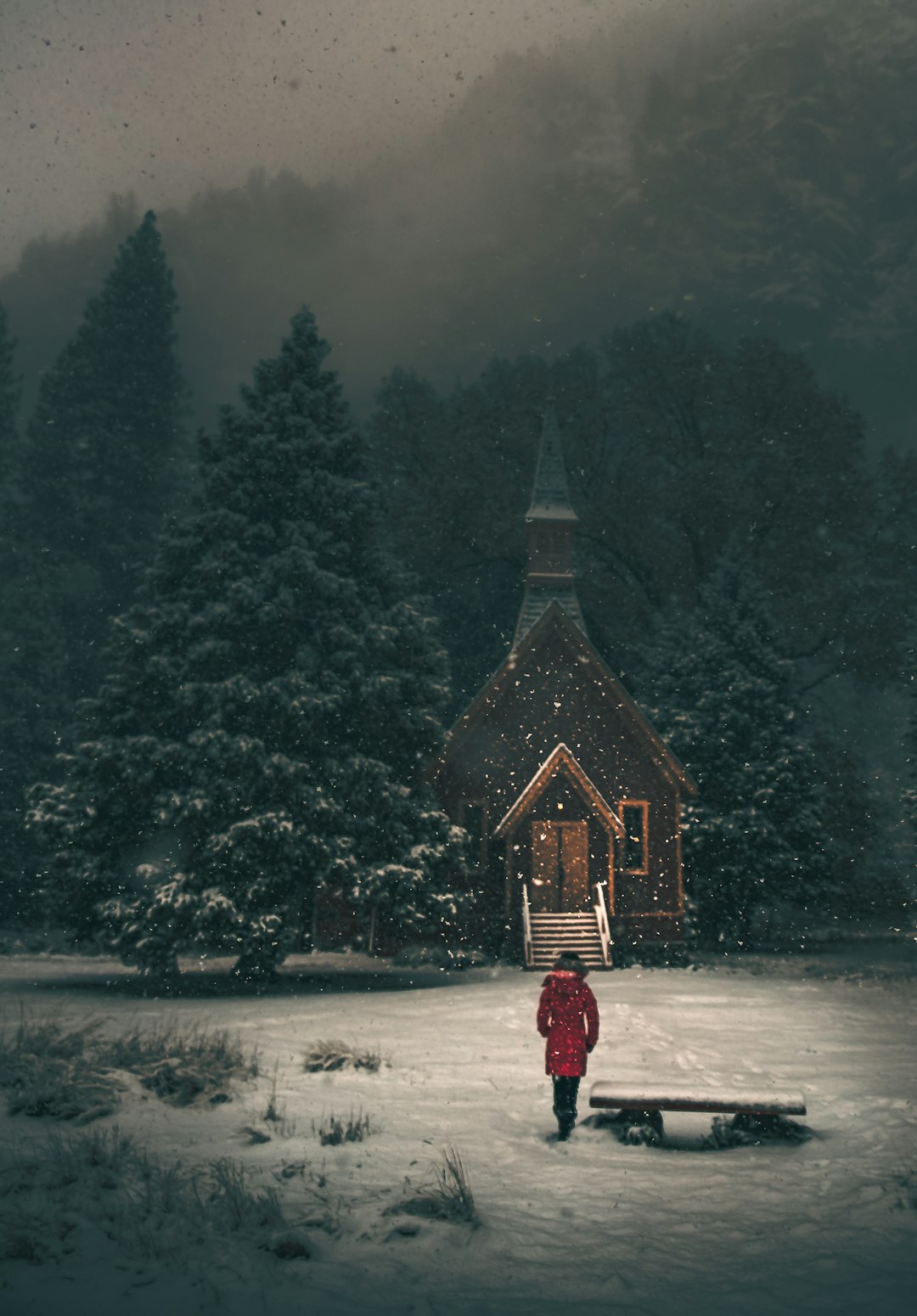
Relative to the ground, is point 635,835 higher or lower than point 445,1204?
higher

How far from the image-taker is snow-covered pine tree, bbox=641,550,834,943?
1351 inches

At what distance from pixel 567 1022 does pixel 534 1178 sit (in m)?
1.78

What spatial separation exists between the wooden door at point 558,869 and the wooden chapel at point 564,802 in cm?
3

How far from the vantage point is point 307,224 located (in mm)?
106562

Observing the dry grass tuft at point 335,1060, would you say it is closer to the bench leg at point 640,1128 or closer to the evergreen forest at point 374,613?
the bench leg at point 640,1128

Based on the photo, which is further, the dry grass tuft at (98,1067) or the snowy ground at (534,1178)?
the dry grass tuft at (98,1067)

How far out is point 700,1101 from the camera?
10.6m

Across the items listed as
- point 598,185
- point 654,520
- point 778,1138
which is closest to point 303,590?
point 778,1138

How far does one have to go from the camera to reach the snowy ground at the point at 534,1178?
700 centimetres

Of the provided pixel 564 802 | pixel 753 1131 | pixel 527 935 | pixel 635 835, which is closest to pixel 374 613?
pixel 564 802

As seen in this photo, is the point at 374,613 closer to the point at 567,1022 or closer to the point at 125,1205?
the point at 567,1022

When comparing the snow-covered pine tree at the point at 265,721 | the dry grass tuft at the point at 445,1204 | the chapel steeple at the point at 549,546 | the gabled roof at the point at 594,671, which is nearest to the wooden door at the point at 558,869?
the gabled roof at the point at 594,671

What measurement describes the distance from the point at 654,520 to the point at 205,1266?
3791 cm

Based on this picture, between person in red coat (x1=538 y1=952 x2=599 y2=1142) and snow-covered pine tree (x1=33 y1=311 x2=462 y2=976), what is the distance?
36.1ft
